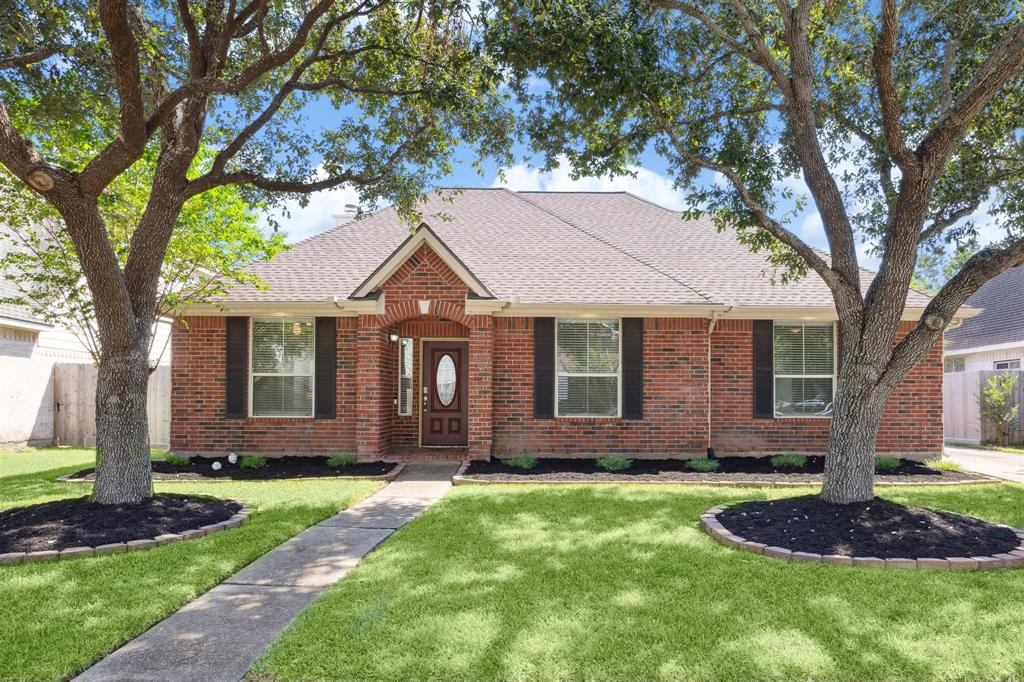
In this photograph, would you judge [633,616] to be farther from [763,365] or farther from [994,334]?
[994,334]

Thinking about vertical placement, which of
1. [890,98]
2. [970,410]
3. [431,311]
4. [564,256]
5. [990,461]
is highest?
[890,98]

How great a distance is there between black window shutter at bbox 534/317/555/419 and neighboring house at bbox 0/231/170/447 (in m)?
10.8

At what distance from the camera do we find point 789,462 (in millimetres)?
11617

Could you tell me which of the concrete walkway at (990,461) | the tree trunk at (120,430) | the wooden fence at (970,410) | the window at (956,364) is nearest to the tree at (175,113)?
the tree trunk at (120,430)

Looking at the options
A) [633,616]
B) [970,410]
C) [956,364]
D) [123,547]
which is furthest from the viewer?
[956,364]

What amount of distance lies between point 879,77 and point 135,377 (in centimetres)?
934

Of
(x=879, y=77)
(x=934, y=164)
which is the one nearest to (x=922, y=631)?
(x=934, y=164)

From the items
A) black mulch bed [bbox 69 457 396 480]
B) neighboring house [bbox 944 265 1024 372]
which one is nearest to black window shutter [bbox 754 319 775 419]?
black mulch bed [bbox 69 457 396 480]

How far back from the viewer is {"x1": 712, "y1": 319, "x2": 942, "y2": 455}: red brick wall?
12.5 meters

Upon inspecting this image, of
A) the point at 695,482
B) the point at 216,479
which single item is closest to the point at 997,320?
the point at 695,482

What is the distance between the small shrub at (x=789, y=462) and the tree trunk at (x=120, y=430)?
1000 cm

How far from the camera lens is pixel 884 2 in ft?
22.8

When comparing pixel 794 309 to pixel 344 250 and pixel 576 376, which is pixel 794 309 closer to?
pixel 576 376

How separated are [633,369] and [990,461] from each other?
8.46 m
